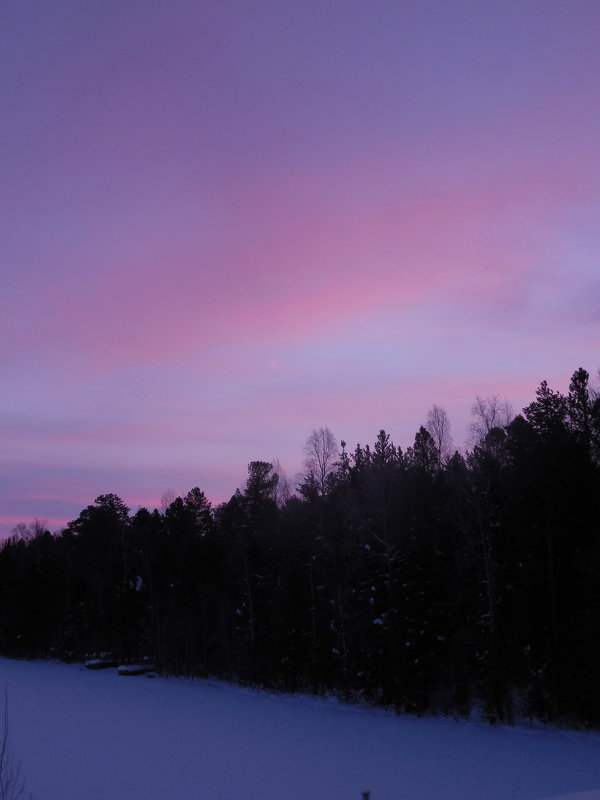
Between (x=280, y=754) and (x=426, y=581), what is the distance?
13.8 metres

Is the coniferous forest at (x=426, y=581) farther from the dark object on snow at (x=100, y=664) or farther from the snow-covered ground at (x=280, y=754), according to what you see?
the dark object on snow at (x=100, y=664)

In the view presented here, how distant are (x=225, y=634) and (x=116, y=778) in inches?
1402

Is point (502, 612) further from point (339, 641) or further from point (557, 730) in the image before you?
point (339, 641)

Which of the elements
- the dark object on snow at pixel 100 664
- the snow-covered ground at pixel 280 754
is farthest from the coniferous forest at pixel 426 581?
the dark object on snow at pixel 100 664

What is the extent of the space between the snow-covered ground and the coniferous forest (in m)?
2.59

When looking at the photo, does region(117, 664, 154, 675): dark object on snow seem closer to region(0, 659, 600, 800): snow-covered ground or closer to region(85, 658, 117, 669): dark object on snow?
region(85, 658, 117, 669): dark object on snow

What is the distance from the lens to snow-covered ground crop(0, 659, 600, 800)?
843 inches

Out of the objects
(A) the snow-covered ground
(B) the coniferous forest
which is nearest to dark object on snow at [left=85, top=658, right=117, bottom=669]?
(B) the coniferous forest

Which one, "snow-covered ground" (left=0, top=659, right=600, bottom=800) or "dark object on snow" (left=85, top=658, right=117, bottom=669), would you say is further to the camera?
"dark object on snow" (left=85, top=658, right=117, bottom=669)

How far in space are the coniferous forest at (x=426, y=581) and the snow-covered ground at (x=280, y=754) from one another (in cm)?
259

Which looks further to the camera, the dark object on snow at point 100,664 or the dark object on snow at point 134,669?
the dark object on snow at point 100,664

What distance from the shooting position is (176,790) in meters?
21.7

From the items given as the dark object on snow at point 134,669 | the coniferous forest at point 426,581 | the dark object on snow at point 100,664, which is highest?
the coniferous forest at point 426,581

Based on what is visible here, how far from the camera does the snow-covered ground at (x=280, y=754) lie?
21.4 meters
